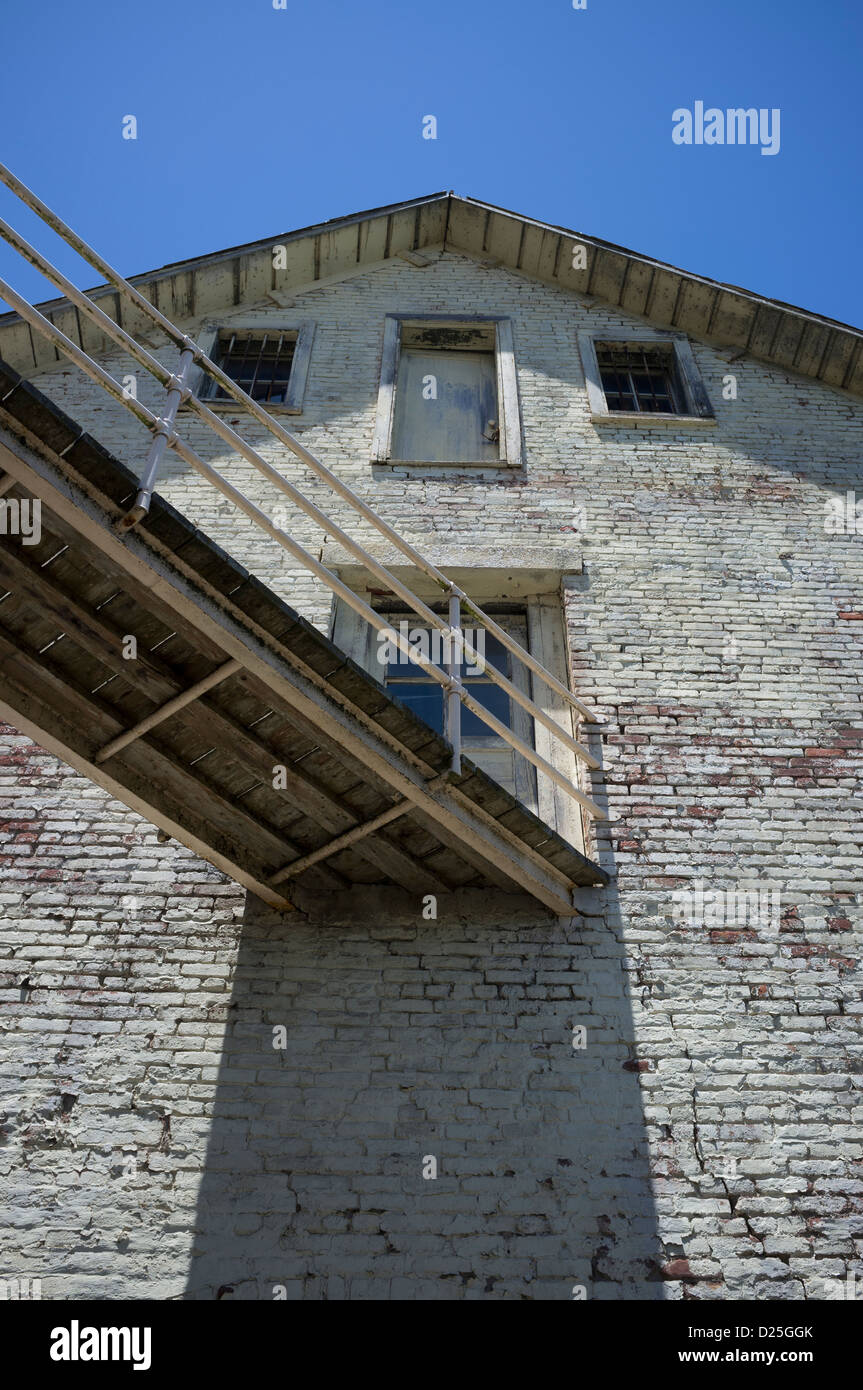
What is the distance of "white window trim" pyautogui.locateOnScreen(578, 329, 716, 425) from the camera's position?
8805mm

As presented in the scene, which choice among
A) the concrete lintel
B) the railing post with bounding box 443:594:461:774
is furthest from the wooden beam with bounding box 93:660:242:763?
the concrete lintel

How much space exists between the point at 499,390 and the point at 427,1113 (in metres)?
6.33

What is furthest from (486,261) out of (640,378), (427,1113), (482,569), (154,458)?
(427,1113)

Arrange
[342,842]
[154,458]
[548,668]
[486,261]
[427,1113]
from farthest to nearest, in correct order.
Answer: [486,261], [548,668], [342,842], [427,1113], [154,458]

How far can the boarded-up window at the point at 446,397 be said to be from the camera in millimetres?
8781

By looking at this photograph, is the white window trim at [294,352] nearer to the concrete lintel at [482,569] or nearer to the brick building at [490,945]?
the brick building at [490,945]

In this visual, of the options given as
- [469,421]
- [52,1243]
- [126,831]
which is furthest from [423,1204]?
[469,421]

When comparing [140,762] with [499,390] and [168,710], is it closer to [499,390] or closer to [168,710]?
[168,710]

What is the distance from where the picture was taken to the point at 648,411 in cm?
939

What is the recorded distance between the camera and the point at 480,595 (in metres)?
7.43

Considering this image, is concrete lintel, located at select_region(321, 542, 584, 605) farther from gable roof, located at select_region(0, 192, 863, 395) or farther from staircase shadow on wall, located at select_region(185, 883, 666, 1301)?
gable roof, located at select_region(0, 192, 863, 395)

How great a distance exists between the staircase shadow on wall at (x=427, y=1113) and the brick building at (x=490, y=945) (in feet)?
0.05

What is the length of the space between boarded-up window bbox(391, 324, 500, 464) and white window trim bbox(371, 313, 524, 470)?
0.06 meters

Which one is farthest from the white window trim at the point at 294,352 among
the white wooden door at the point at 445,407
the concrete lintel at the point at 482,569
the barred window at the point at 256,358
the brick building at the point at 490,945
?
the concrete lintel at the point at 482,569
